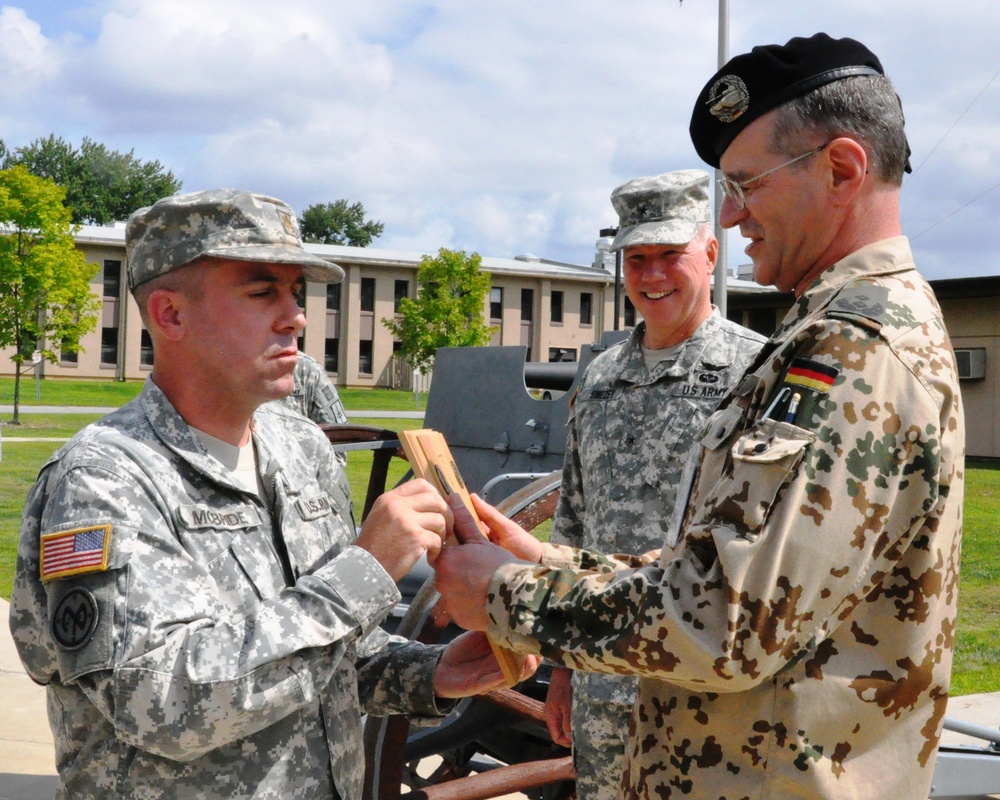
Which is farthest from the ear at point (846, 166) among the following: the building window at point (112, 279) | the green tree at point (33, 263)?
the building window at point (112, 279)

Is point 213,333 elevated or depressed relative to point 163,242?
depressed

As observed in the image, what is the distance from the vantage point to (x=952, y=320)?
919 inches

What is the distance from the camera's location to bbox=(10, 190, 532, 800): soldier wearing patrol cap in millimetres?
→ 1841

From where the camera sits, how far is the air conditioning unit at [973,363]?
22.3m

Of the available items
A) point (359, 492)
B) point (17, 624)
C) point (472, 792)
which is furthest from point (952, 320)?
point (17, 624)

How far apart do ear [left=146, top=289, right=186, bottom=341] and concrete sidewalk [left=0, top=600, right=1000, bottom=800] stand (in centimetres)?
320

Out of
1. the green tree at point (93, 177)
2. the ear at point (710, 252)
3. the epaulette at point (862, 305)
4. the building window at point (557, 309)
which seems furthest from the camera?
the green tree at point (93, 177)

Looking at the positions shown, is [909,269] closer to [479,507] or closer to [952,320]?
[479,507]

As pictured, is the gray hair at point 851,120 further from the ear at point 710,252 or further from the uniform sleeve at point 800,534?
the ear at point 710,252

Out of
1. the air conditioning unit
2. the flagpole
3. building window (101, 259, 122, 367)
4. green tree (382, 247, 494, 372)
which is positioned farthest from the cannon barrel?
building window (101, 259, 122, 367)

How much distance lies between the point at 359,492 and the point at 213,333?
12.5 m

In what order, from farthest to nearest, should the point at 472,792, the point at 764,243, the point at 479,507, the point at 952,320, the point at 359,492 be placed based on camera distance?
the point at 952,320, the point at 359,492, the point at 472,792, the point at 479,507, the point at 764,243

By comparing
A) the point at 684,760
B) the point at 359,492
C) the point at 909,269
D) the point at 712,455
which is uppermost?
the point at 909,269

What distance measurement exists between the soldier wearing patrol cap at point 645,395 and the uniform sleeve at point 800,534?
1.65 m
